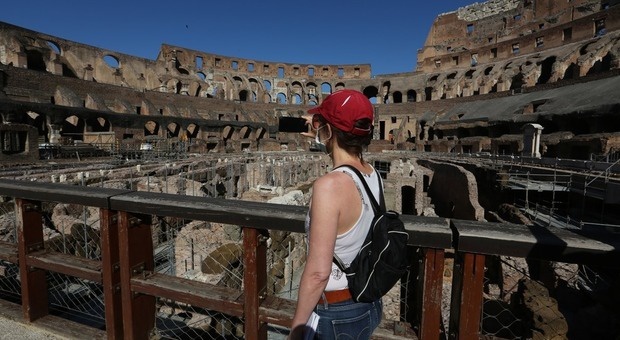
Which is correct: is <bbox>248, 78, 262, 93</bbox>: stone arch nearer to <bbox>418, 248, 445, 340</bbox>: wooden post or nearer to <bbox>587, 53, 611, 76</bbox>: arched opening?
<bbox>587, 53, 611, 76</bbox>: arched opening

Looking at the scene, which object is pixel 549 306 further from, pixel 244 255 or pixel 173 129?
pixel 173 129

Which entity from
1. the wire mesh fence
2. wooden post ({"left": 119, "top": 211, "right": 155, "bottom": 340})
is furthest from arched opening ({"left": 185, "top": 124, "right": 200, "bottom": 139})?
wooden post ({"left": 119, "top": 211, "right": 155, "bottom": 340})

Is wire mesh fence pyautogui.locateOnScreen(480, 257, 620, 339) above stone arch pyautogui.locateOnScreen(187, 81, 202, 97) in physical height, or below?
below

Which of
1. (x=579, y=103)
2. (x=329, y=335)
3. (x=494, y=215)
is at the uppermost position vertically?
(x=579, y=103)

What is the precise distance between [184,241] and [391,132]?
133 ft

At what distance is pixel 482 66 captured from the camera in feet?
137

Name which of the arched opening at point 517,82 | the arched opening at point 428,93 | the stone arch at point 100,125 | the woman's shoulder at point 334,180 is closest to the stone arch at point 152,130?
the stone arch at point 100,125

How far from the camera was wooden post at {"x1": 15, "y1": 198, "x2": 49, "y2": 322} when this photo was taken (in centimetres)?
204

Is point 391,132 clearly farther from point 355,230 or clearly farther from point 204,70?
point 355,230

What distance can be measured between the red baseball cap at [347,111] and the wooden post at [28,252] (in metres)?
2.04

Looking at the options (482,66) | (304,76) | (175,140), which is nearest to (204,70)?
(304,76)

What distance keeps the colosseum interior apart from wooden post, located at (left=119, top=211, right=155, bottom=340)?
86.3 inches

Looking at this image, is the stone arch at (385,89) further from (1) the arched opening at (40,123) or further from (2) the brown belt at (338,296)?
(2) the brown belt at (338,296)

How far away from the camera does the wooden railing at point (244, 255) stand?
1251 millimetres
